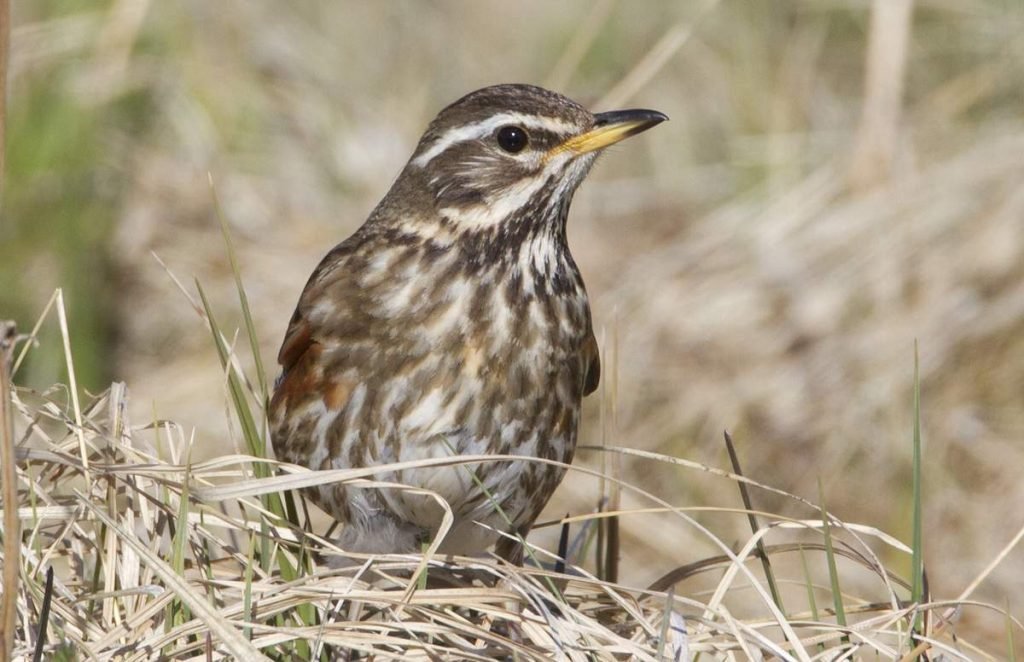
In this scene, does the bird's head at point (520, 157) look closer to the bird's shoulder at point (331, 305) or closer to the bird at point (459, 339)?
the bird at point (459, 339)

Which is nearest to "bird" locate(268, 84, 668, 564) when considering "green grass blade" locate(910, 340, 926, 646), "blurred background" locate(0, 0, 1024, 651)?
"green grass blade" locate(910, 340, 926, 646)

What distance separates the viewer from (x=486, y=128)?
454 centimetres

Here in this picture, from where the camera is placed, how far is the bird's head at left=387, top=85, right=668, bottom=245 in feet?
14.7

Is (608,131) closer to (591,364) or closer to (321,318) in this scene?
(591,364)

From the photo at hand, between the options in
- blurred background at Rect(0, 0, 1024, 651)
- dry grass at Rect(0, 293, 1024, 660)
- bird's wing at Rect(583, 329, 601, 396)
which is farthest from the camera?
blurred background at Rect(0, 0, 1024, 651)

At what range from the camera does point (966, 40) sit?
934 cm

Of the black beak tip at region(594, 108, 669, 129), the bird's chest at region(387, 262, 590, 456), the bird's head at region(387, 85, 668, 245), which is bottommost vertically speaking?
the bird's chest at region(387, 262, 590, 456)

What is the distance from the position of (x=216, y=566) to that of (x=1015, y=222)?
16.3ft

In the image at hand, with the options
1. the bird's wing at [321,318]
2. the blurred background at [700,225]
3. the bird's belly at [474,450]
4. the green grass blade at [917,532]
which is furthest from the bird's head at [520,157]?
the blurred background at [700,225]

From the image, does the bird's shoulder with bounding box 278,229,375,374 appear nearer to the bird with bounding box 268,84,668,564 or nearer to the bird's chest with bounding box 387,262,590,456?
the bird with bounding box 268,84,668,564

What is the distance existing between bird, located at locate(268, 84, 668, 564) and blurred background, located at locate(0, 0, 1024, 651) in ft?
4.96

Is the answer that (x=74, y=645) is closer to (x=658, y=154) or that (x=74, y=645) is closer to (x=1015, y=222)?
(x=1015, y=222)

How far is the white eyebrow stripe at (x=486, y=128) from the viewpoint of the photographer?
4.46 metres

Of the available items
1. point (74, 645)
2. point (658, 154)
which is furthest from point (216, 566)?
point (658, 154)
